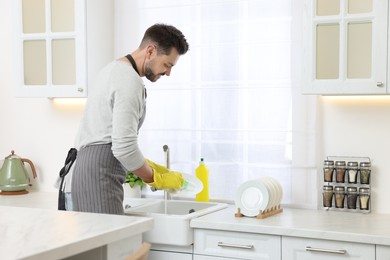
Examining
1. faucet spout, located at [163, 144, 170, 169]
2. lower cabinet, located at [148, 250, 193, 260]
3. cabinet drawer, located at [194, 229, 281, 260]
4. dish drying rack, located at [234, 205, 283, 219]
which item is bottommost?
lower cabinet, located at [148, 250, 193, 260]

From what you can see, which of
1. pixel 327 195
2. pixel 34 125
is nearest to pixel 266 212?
pixel 327 195

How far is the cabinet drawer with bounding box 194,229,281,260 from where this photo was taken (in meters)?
2.81

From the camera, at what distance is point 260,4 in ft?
11.4

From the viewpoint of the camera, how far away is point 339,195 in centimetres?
323

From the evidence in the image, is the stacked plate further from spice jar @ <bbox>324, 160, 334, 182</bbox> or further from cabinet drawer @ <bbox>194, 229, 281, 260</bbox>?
spice jar @ <bbox>324, 160, 334, 182</bbox>

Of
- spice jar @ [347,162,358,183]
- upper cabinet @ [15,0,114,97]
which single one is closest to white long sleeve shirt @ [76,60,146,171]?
upper cabinet @ [15,0,114,97]

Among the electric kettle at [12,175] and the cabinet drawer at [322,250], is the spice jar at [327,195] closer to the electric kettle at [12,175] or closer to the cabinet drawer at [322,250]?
the cabinet drawer at [322,250]

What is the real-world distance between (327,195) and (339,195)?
7 cm

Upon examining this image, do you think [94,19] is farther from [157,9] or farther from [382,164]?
[382,164]

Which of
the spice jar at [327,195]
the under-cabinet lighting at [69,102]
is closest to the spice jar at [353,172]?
the spice jar at [327,195]

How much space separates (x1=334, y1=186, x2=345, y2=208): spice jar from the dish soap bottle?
0.74 metres

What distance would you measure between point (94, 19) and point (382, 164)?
6.01 ft

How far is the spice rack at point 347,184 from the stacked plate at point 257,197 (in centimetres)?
29

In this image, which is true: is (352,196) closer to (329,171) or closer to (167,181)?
(329,171)
